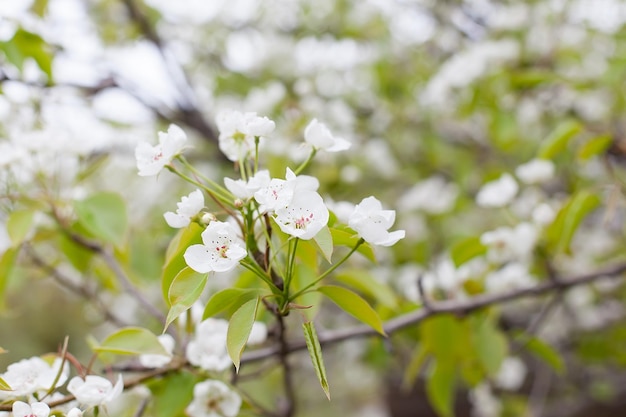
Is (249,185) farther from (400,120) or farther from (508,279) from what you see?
(400,120)

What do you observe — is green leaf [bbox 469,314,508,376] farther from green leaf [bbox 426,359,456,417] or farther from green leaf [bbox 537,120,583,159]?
→ green leaf [bbox 537,120,583,159]

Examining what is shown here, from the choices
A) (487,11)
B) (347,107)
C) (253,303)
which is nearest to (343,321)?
(347,107)

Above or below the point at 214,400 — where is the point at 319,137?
above

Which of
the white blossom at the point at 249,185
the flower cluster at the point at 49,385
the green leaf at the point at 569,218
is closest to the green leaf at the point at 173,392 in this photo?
the flower cluster at the point at 49,385

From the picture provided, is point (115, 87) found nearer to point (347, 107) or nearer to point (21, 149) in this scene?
point (21, 149)

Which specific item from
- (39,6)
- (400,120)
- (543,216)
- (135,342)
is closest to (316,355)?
(135,342)

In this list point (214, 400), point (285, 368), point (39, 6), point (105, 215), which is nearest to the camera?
point (214, 400)
